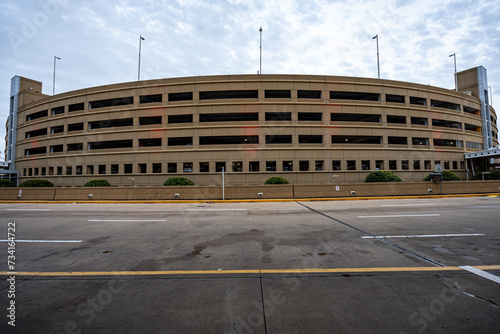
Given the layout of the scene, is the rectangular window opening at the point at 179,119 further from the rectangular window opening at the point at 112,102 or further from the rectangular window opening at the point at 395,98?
the rectangular window opening at the point at 395,98

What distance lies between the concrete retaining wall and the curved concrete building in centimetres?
862

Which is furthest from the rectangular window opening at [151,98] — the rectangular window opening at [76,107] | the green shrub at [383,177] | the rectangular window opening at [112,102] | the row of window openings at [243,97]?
the green shrub at [383,177]

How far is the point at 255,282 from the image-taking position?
11.1 ft

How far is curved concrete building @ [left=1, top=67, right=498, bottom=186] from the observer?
1030 inches

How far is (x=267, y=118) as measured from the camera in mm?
26812

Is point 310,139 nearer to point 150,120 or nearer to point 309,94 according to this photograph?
point 309,94

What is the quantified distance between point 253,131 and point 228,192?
11597 millimetres

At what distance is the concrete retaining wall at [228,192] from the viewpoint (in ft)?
54.4

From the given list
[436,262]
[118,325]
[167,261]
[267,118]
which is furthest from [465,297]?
[267,118]

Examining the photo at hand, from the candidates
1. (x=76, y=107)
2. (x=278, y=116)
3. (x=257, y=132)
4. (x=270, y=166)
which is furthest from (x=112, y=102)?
(x=270, y=166)

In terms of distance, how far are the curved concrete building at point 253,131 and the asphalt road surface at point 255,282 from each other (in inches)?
784

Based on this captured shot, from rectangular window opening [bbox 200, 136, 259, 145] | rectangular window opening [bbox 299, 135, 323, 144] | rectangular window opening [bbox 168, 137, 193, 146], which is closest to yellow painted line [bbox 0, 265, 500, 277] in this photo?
rectangular window opening [bbox 200, 136, 259, 145]

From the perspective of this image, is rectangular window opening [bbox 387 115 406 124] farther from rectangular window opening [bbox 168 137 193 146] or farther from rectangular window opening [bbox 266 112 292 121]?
rectangular window opening [bbox 168 137 193 146]

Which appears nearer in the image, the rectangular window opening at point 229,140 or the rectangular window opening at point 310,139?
the rectangular window opening at point 229,140
